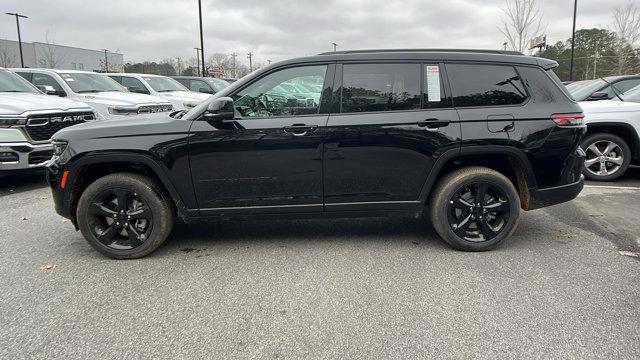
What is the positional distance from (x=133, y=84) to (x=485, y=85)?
1229 cm

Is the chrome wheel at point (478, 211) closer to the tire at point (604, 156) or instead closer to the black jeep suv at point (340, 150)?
the black jeep suv at point (340, 150)

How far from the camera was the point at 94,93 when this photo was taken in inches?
409

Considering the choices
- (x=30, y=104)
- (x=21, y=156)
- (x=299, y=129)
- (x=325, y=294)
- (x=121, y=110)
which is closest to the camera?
(x=325, y=294)

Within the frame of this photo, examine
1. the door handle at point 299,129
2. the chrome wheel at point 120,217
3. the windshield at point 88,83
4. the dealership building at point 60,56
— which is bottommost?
the chrome wheel at point 120,217

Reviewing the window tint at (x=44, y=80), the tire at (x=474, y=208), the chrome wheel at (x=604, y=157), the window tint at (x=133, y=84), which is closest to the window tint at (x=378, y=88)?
the tire at (x=474, y=208)

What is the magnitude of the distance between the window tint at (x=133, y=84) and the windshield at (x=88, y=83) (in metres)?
2.12

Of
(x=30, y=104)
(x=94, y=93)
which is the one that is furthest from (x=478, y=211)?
(x=94, y=93)

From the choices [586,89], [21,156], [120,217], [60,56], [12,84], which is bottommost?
[120,217]

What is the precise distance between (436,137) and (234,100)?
1840 mm

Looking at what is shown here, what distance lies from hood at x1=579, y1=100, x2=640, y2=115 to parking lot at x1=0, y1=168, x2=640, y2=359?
8.57 feet

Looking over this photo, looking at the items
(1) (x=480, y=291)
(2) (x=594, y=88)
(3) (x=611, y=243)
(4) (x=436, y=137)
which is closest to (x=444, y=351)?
(1) (x=480, y=291)

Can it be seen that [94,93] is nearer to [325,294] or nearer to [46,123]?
[46,123]

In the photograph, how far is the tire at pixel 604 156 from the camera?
23.0 ft

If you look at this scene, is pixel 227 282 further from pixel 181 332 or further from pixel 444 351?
pixel 444 351
